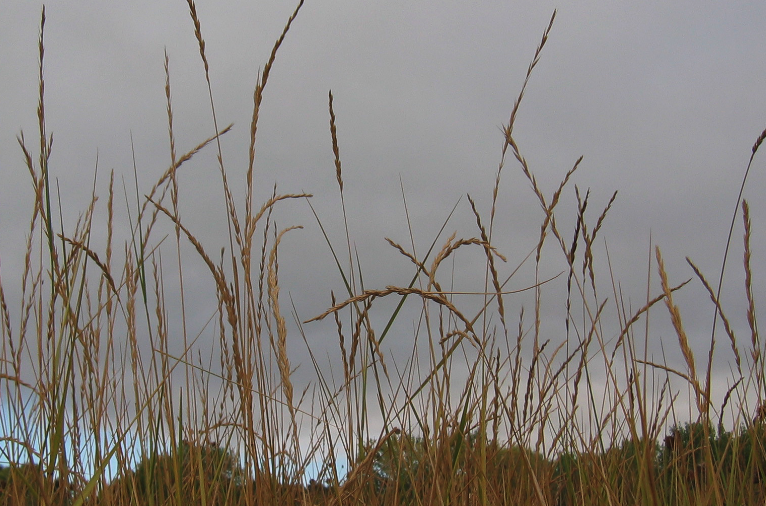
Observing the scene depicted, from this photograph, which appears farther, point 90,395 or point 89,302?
point 89,302

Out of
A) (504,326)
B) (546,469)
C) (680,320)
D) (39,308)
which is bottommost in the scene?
(546,469)

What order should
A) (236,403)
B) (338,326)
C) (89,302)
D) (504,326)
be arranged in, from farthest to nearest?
1. (89,302)
2. (236,403)
3. (504,326)
4. (338,326)

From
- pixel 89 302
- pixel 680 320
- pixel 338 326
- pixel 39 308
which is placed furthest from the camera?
pixel 89 302

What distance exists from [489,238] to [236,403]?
947mm

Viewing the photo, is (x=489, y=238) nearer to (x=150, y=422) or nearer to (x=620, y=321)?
(x=620, y=321)

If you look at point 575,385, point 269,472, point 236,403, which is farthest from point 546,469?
point 236,403

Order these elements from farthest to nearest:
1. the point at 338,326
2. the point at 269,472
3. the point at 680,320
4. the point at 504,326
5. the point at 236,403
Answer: the point at 236,403, the point at 504,326, the point at 338,326, the point at 269,472, the point at 680,320

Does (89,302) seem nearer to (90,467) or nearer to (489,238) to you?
(90,467)

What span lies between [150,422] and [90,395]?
25 centimetres

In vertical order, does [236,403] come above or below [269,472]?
above

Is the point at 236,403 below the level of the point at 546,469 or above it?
above

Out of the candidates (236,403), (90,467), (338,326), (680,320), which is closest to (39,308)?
(90,467)

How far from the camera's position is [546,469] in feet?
6.10

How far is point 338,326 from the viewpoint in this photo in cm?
172
